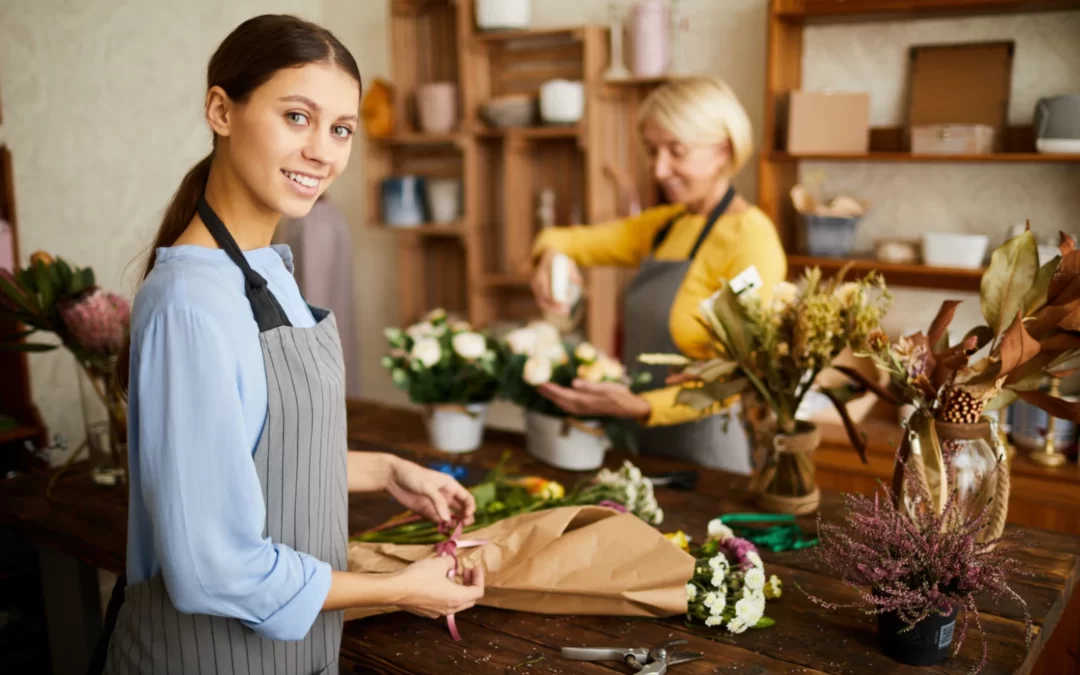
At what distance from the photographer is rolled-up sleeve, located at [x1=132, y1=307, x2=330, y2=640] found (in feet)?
3.39

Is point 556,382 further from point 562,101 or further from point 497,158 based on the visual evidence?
point 497,158

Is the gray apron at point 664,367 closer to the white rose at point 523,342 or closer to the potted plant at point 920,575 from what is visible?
the white rose at point 523,342

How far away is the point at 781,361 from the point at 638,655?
0.74 metres

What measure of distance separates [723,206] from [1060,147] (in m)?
1.33

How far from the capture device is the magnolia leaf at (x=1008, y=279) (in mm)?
1562

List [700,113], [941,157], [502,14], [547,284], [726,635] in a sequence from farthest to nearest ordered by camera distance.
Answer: [502,14], [941,157], [547,284], [700,113], [726,635]

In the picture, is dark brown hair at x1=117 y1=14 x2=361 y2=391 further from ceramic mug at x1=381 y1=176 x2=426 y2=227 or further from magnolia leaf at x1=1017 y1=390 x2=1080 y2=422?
ceramic mug at x1=381 y1=176 x2=426 y2=227

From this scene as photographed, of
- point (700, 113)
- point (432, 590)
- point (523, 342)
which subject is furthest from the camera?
point (700, 113)

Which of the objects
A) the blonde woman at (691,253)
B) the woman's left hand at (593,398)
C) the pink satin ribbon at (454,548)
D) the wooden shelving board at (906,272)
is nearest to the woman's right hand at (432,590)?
the pink satin ribbon at (454,548)

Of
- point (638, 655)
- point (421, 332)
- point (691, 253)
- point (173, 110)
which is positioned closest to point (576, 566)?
point (638, 655)

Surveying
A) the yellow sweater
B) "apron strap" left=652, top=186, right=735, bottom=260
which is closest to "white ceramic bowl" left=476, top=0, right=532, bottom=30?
the yellow sweater

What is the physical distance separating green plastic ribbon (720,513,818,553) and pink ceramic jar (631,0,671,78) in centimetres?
239

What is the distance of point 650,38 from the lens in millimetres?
3691

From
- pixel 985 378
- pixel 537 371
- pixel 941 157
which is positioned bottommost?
pixel 537 371
